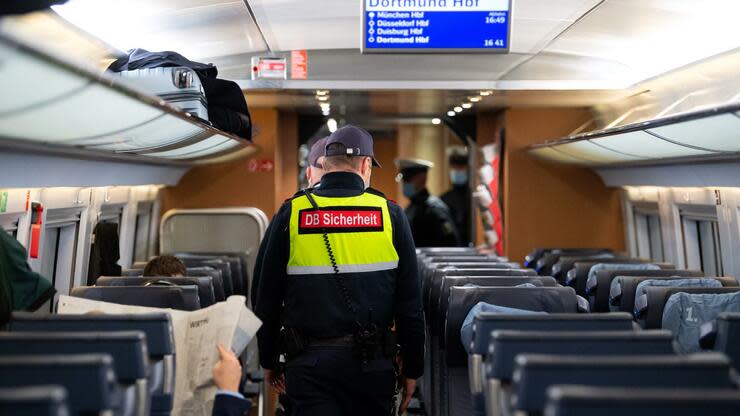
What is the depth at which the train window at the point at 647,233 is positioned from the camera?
9273 mm

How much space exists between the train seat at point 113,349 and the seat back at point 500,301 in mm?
2103

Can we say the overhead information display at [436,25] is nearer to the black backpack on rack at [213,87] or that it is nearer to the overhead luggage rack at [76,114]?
the black backpack on rack at [213,87]

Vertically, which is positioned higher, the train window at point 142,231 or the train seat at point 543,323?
the train window at point 142,231

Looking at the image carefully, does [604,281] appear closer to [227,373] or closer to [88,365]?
[227,373]

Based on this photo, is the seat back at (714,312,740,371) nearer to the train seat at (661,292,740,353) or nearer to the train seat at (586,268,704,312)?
the train seat at (661,292,740,353)

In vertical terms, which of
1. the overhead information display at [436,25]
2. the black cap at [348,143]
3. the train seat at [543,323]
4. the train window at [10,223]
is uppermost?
the overhead information display at [436,25]

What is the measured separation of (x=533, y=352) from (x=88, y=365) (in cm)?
139

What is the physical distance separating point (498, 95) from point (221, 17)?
348 cm

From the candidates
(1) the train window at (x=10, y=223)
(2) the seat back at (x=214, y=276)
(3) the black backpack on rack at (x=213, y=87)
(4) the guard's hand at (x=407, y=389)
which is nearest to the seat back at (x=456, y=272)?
(2) the seat back at (x=214, y=276)

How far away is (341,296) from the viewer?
142 inches

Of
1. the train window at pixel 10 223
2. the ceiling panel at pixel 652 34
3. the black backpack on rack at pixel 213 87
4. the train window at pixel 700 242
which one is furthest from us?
the train window at pixel 700 242

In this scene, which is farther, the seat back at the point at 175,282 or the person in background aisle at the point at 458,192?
the person in background aisle at the point at 458,192

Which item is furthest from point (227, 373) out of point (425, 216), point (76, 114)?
point (425, 216)

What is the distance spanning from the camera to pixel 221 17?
21.8 feet
